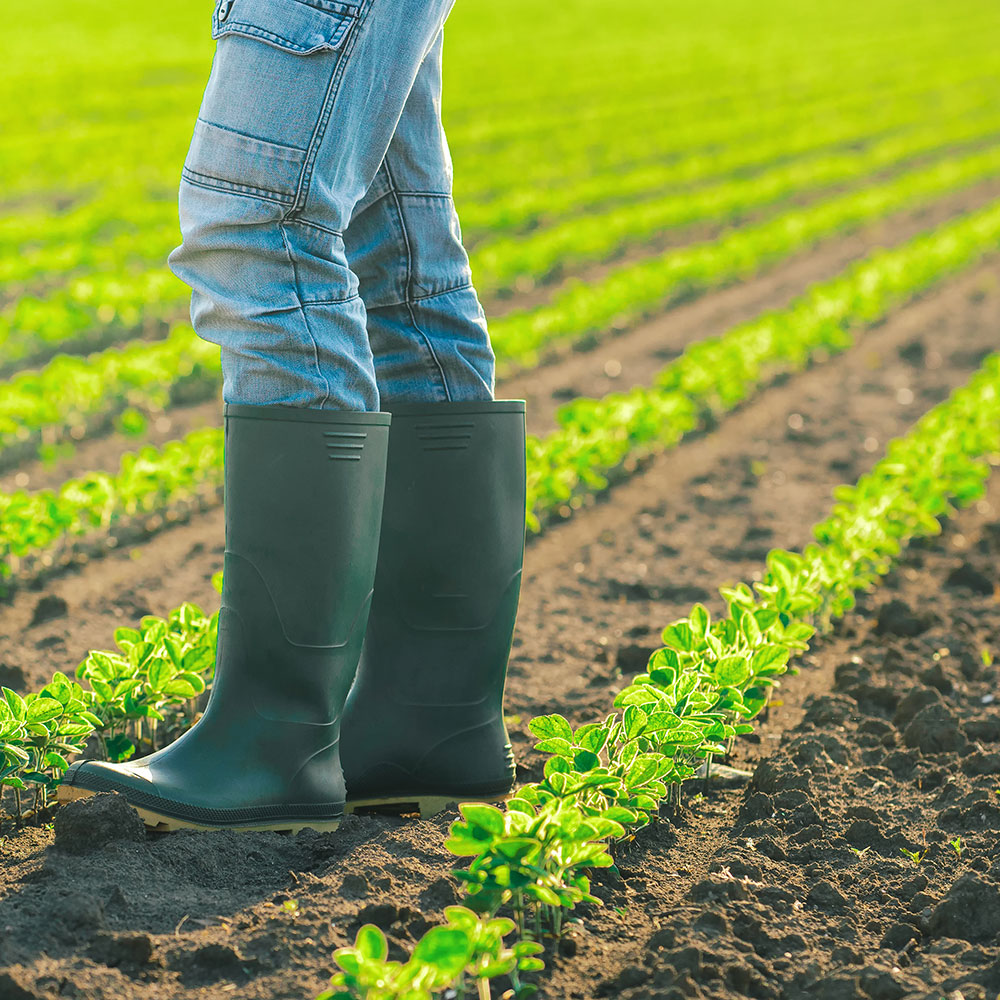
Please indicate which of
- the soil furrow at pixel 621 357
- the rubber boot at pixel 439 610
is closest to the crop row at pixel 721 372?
the soil furrow at pixel 621 357

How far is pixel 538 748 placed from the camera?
73.2 inches

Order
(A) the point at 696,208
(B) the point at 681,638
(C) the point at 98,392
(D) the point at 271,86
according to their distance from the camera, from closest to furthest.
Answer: (D) the point at 271,86 → (B) the point at 681,638 → (C) the point at 98,392 → (A) the point at 696,208

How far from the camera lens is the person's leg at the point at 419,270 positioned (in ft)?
6.76

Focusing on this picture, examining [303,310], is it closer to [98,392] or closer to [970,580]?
[970,580]

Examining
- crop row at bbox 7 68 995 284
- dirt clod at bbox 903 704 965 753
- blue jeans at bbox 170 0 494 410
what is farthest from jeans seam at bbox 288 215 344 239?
crop row at bbox 7 68 995 284

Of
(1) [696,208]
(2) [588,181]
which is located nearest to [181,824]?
(1) [696,208]

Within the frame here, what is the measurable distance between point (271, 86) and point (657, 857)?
4.32ft

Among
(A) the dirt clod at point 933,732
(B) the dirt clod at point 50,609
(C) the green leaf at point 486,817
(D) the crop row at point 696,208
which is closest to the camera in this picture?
(C) the green leaf at point 486,817

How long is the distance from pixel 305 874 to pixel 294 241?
3.03 ft

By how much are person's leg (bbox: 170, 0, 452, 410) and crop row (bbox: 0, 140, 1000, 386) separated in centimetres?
532

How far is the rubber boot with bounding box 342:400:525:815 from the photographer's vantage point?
211cm

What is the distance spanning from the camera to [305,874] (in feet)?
5.95

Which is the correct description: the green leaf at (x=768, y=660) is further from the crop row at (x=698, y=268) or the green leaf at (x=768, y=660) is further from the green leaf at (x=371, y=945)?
the crop row at (x=698, y=268)

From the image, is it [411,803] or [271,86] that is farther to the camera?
[411,803]
